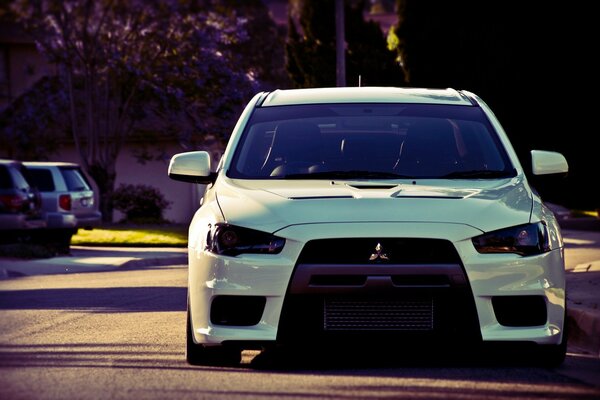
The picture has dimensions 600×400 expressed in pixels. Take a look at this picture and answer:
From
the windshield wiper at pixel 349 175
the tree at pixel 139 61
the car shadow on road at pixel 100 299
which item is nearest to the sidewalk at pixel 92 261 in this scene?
the car shadow on road at pixel 100 299

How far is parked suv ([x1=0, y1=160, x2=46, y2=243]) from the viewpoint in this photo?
2322cm

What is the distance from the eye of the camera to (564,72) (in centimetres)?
3281

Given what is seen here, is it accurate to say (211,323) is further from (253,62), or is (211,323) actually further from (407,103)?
(253,62)

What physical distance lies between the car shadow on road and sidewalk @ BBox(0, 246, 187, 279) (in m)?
4.74

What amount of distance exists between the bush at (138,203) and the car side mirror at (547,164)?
2895cm

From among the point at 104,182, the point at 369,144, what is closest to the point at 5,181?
the point at 104,182

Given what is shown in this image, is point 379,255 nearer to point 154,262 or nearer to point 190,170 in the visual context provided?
point 190,170

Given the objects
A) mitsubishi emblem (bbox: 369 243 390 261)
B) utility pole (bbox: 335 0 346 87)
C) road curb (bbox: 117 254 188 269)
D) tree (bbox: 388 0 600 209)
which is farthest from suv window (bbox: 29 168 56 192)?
mitsubishi emblem (bbox: 369 243 390 261)

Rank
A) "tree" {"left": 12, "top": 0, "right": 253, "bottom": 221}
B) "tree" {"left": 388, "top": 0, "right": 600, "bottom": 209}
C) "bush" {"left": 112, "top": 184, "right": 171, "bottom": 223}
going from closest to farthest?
"tree" {"left": 388, "top": 0, "right": 600, "bottom": 209} → "tree" {"left": 12, "top": 0, "right": 253, "bottom": 221} → "bush" {"left": 112, "top": 184, "right": 171, "bottom": 223}

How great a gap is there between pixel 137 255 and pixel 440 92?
16.1 m

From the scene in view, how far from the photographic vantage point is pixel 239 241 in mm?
7949

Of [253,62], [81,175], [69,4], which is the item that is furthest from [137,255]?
[253,62]

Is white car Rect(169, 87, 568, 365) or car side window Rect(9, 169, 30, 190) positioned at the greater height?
white car Rect(169, 87, 568, 365)

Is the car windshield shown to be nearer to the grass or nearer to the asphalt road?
the asphalt road
